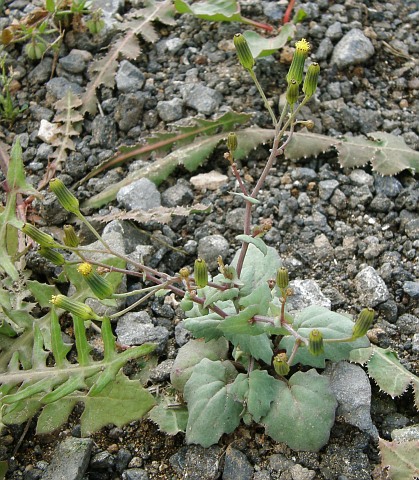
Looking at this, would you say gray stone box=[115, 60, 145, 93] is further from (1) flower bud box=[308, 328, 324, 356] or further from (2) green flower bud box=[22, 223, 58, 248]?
(1) flower bud box=[308, 328, 324, 356]

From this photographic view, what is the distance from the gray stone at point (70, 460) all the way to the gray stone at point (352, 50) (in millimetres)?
2718

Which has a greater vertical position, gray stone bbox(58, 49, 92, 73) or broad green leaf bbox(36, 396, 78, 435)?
gray stone bbox(58, 49, 92, 73)

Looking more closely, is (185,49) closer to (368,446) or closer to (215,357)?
(215,357)

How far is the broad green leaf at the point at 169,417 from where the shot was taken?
8.83ft

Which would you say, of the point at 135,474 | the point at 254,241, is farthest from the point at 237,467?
the point at 254,241

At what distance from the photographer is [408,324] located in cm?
303

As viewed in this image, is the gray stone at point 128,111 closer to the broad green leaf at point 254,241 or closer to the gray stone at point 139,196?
the gray stone at point 139,196

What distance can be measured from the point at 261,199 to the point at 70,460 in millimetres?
1677

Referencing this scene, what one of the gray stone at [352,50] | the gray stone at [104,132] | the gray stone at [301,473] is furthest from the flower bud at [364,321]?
the gray stone at [352,50]

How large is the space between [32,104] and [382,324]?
8.36 ft

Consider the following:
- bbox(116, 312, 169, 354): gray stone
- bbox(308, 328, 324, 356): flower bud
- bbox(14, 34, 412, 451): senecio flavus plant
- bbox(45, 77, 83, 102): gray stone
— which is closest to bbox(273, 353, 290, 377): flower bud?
bbox(14, 34, 412, 451): senecio flavus plant

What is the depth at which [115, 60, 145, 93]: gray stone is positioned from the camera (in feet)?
13.4

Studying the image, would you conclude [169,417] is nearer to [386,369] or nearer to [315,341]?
[315,341]

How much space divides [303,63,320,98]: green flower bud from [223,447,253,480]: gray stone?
4.80 feet
